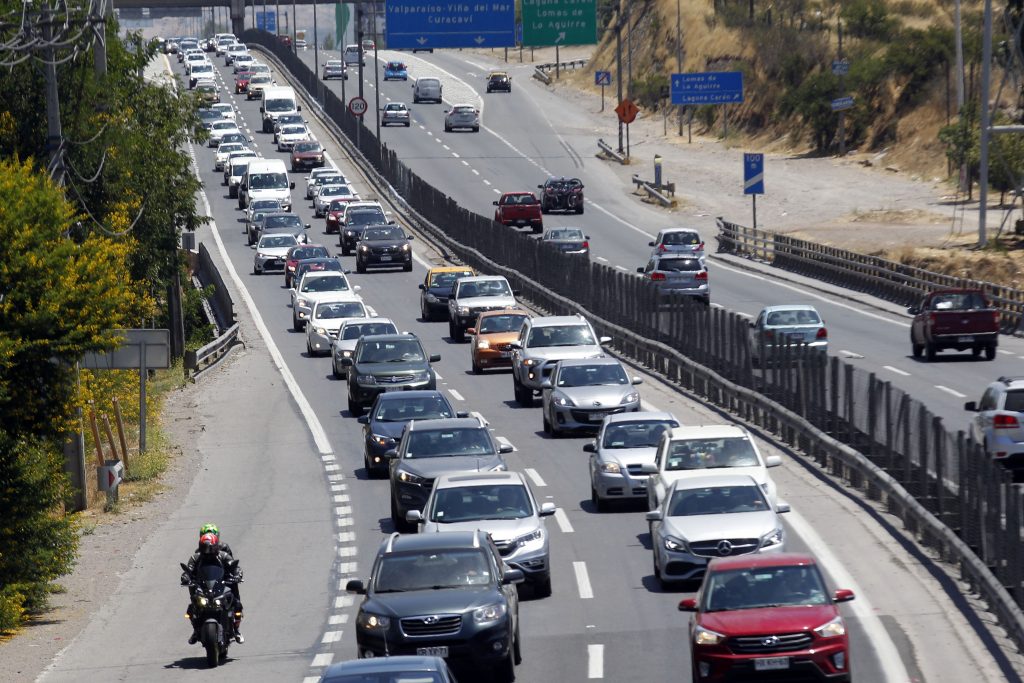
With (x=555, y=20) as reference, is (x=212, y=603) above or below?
below

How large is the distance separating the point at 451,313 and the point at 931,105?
59.2 m

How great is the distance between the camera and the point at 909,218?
78.0 m

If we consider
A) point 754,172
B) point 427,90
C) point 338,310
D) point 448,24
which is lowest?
point 338,310

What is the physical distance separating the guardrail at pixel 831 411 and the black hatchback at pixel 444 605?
5.22 meters

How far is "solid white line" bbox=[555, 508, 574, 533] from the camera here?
1004 inches

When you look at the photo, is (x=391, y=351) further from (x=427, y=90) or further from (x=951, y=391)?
(x=427, y=90)

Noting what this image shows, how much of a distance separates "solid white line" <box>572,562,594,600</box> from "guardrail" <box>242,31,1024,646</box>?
4.39m

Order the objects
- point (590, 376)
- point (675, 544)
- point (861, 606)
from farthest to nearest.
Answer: point (590, 376) < point (675, 544) < point (861, 606)

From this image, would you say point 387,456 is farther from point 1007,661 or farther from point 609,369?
point 1007,661

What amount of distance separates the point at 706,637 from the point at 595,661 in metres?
2.54

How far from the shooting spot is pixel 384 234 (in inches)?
2520

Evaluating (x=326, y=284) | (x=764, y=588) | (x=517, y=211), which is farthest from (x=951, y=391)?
(x=517, y=211)

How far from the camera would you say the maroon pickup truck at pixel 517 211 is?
7094 centimetres

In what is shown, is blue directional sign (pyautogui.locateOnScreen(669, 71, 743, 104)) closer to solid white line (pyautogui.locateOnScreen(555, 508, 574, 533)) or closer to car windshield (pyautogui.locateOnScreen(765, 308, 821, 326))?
car windshield (pyautogui.locateOnScreen(765, 308, 821, 326))
